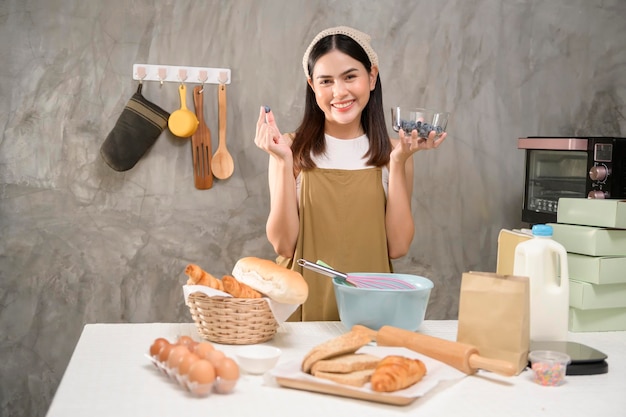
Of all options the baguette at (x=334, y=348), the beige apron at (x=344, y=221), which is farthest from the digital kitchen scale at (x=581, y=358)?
the beige apron at (x=344, y=221)

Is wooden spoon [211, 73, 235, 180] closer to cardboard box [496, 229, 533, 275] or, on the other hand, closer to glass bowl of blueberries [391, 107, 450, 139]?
glass bowl of blueberries [391, 107, 450, 139]

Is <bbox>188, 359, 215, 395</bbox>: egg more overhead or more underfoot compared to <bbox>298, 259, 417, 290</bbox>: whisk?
more underfoot

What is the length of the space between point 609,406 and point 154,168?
218 centimetres

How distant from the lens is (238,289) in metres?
1.58

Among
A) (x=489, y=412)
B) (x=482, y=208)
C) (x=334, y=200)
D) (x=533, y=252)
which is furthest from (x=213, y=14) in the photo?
(x=489, y=412)

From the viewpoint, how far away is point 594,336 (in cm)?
179

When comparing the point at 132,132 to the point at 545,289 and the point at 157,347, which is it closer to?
the point at 157,347

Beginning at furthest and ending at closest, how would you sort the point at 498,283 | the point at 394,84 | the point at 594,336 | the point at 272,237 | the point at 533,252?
the point at 394,84
the point at 272,237
the point at 594,336
the point at 533,252
the point at 498,283

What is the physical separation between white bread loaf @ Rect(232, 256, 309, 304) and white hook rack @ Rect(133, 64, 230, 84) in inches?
60.9

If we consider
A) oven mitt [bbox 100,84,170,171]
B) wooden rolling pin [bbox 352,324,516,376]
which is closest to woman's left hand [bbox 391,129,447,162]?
wooden rolling pin [bbox 352,324,516,376]

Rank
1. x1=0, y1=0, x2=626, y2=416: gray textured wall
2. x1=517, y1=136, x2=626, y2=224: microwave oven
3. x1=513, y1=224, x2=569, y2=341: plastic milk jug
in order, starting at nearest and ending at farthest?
x1=513, y1=224, x2=569, y2=341: plastic milk jug → x1=517, y1=136, x2=626, y2=224: microwave oven → x1=0, y1=0, x2=626, y2=416: gray textured wall

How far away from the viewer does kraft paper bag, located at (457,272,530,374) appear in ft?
4.63

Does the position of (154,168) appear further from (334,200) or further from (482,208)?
(482,208)

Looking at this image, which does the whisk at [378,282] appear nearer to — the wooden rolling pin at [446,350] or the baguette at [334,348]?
the wooden rolling pin at [446,350]
